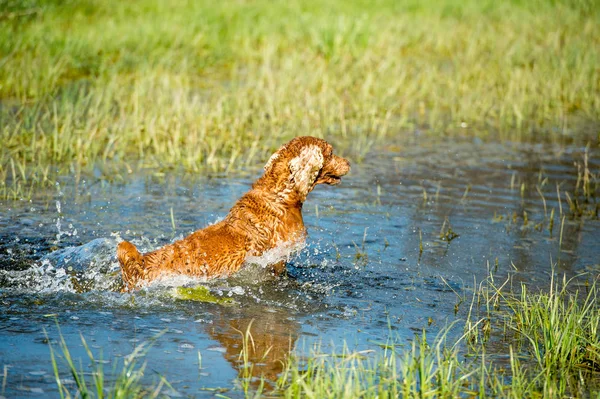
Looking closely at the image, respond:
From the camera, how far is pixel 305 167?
6242mm

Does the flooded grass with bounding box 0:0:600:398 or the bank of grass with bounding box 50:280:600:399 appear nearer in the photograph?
the bank of grass with bounding box 50:280:600:399

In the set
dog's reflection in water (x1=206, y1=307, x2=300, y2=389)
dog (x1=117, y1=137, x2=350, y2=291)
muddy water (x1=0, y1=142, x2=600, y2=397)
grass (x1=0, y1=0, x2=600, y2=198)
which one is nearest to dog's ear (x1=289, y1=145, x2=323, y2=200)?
dog (x1=117, y1=137, x2=350, y2=291)

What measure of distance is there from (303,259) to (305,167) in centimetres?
100

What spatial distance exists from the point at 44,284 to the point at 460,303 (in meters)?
2.92

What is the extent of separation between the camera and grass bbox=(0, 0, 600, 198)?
9750mm

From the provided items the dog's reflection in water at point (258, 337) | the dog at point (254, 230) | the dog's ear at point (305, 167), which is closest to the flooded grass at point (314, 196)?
the dog's reflection in water at point (258, 337)

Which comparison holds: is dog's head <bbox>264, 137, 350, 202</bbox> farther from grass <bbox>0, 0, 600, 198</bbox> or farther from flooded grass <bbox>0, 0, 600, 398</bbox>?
grass <bbox>0, 0, 600, 198</bbox>

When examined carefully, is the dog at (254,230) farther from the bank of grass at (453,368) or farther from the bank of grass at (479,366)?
the bank of grass at (479,366)

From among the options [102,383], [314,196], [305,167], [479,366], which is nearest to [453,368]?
[479,366]

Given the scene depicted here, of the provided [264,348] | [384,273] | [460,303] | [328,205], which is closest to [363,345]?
[264,348]

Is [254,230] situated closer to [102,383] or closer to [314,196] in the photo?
[102,383]

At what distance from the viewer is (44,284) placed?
5.82m

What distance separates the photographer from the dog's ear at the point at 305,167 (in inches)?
245

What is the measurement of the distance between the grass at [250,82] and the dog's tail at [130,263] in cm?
294
